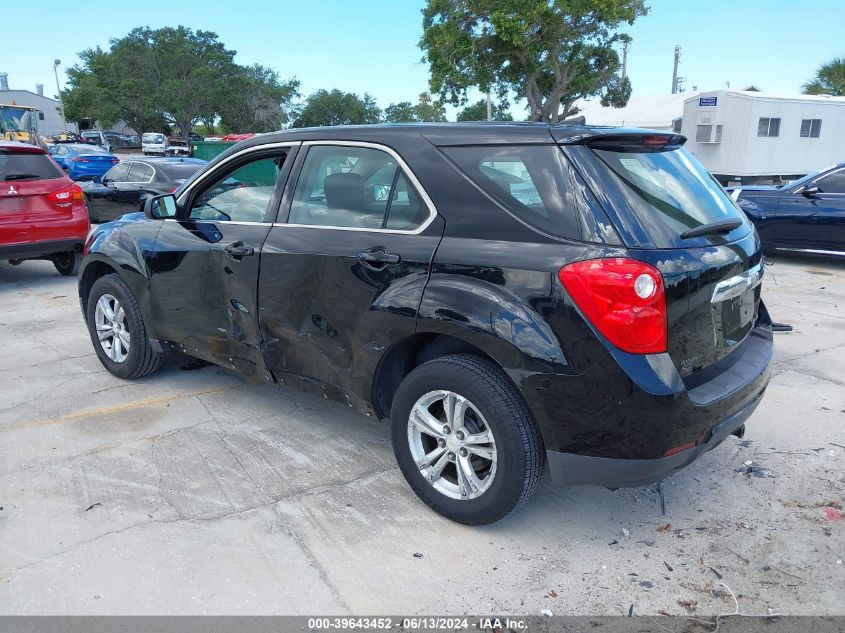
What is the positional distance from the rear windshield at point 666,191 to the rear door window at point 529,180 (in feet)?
0.70

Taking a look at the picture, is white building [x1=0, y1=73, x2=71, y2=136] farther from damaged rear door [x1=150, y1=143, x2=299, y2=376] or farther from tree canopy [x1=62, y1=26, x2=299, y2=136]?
damaged rear door [x1=150, y1=143, x2=299, y2=376]

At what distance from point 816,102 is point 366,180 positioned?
24776 mm

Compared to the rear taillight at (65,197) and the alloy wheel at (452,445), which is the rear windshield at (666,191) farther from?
the rear taillight at (65,197)

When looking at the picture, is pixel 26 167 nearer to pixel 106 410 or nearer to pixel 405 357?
pixel 106 410

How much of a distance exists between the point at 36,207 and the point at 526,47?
909 inches

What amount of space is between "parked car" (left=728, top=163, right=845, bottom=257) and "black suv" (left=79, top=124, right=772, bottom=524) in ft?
23.7

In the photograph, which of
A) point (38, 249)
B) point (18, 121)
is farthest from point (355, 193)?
point (18, 121)

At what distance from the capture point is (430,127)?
132 inches

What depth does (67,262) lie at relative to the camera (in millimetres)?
9570

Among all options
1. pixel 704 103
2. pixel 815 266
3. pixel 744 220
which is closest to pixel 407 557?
pixel 744 220

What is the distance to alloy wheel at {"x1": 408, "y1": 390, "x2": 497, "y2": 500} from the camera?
3059mm

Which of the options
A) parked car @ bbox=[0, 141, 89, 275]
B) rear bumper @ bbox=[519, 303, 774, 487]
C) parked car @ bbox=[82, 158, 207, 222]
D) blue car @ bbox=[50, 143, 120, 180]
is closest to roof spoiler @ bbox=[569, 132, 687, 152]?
rear bumper @ bbox=[519, 303, 774, 487]

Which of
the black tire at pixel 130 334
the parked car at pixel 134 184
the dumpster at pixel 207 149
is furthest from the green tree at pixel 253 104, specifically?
the black tire at pixel 130 334

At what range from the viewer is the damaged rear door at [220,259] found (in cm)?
396
